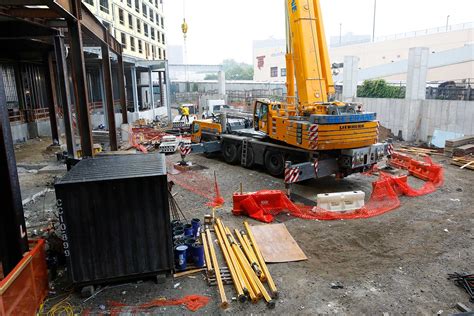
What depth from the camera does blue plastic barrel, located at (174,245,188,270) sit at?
6105mm

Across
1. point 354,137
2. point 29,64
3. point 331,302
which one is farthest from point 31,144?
point 331,302

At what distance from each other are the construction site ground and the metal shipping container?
1.30ft

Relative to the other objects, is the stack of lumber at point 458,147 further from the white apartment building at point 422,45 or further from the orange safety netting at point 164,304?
the white apartment building at point 422,45

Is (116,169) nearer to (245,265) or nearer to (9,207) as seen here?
(9,207)

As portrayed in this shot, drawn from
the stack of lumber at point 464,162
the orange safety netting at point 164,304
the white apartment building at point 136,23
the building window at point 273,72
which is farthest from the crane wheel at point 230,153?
the building window at point 273,72

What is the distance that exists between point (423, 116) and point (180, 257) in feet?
58.2

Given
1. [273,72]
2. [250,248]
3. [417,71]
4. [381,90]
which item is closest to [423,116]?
[417,71]

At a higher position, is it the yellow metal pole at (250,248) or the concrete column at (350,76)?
the concrete column at (350,76)

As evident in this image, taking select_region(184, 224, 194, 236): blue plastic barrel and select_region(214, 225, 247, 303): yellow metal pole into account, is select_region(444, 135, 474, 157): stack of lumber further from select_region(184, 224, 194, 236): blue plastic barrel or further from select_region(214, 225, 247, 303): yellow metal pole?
select_region(184, 224, 194, 236): blue plastic barrel

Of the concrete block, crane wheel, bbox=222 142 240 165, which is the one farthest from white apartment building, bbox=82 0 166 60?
the concrete block

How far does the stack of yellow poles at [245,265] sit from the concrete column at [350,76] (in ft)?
58.2

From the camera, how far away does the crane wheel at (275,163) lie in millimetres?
12289

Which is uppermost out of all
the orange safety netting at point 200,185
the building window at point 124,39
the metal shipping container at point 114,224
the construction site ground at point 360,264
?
the building window at point 124,39

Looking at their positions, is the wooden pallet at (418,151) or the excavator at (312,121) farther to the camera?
the wooden pallet at (418,151)
